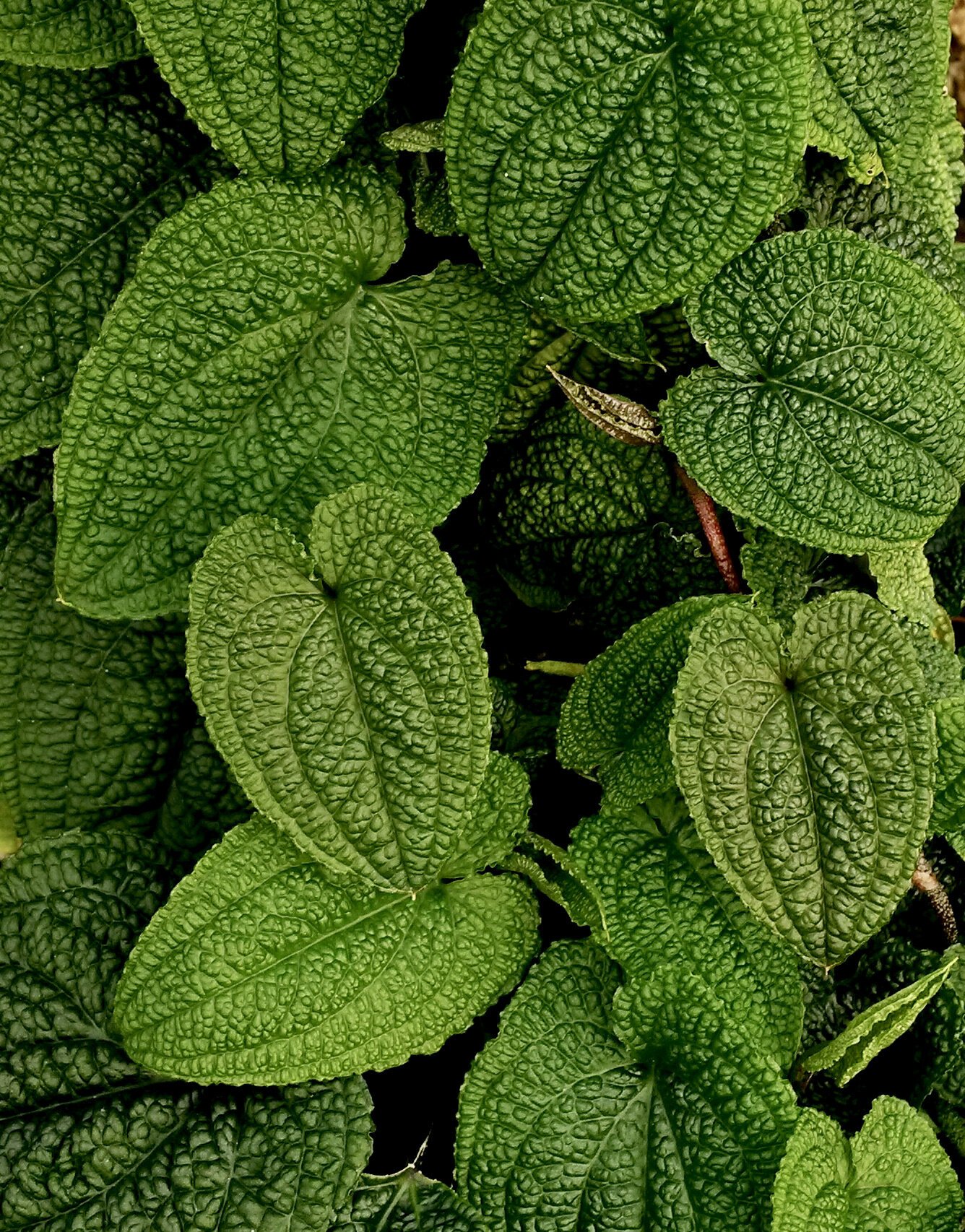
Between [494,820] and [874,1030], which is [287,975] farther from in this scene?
[874,1030]

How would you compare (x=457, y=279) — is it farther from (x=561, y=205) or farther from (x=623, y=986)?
(x=623, y=986)

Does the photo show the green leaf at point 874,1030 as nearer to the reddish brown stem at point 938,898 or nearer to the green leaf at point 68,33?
the reddish brown stem at point 938,898

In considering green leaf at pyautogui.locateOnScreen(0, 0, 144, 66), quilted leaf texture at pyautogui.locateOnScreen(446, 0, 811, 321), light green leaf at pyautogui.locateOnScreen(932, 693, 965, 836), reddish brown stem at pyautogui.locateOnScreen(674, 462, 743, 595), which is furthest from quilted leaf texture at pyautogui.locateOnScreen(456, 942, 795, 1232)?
green leaf at pyautogui.locateOnScreen(0, 0, 144, 66)

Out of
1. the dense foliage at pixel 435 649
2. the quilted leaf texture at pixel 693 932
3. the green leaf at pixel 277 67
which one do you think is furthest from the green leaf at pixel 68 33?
the quilted leaf texture at pixel 693 932

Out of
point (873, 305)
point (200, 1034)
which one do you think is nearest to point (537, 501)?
point (873, 305)

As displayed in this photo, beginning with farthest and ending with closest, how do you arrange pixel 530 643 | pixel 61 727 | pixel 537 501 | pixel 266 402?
pixel 530 643
pixel 537 501
pixel 61 727
pixel 266 402

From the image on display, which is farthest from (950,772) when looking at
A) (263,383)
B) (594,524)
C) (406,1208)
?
(263,383)
